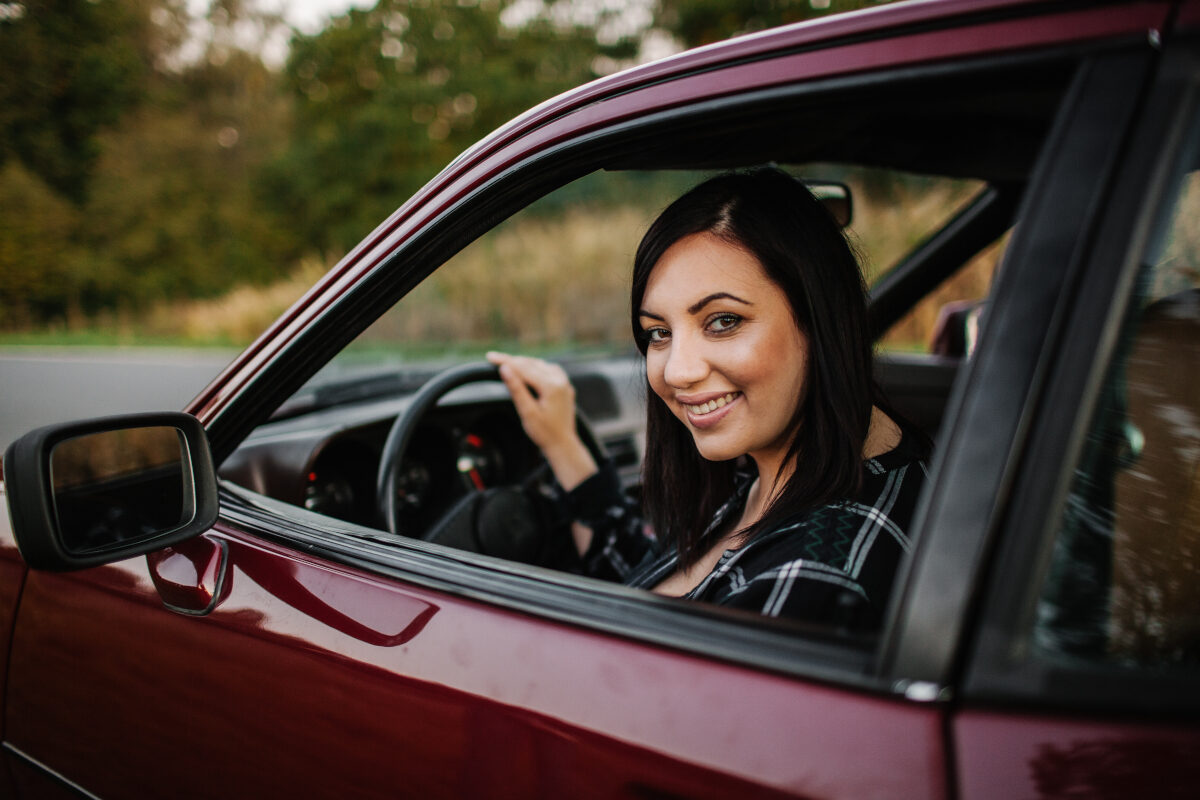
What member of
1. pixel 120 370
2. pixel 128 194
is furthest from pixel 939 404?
pixel 128 194

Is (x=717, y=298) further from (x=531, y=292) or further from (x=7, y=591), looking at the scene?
(x=531, y=292)

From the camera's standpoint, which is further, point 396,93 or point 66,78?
point 66,78

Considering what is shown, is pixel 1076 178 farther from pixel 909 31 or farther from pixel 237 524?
pixel 237 524

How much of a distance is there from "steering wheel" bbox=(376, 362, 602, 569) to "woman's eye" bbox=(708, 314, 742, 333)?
0.92 metres

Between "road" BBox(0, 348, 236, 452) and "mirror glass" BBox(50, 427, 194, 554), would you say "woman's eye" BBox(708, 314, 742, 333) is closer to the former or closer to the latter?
"mirror glass" BBox(50, 427, 194, 554)

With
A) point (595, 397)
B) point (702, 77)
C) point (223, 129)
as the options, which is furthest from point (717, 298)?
point (223, 129)

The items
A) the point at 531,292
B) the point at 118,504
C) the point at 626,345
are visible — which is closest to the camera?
the point at 118,504

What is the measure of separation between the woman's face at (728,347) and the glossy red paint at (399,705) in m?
0.58

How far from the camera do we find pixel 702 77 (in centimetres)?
110

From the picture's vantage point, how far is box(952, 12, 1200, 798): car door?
75 centimetres

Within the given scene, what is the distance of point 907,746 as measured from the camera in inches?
31.4

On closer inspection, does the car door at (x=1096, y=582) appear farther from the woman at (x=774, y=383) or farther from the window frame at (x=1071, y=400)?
the woman at (x=774, y=383)

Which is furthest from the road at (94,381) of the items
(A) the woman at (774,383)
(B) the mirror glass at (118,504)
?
(A) the woman at (774,383)

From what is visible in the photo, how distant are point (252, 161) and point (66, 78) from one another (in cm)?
678
